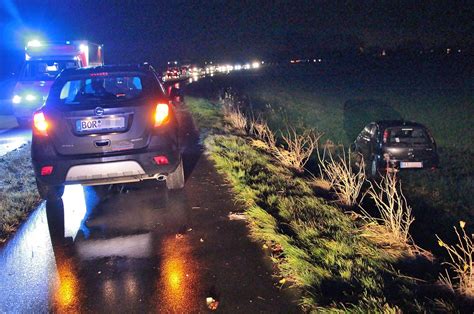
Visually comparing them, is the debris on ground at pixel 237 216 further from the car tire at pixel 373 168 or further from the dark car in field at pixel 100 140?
the car tire at pixel 373 168

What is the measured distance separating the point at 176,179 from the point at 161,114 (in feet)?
4.45

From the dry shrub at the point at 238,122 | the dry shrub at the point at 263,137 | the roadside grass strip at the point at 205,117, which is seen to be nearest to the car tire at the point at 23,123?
the roadside grass strip at the point at 205,117

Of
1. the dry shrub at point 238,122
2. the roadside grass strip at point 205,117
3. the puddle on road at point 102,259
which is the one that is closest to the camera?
the puddle on road at point 102,259

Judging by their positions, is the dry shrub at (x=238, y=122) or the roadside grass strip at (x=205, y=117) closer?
the dry shrub at (x=238, y=122)

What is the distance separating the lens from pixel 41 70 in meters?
14.0

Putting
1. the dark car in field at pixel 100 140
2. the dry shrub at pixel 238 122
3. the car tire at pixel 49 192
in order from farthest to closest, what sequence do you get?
the dry shrub at pixel 238 122 → the car tire at pixel 49 192 → the dark car in field at pixel 100 140

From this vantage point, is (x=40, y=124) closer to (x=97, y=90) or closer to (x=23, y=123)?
(x=97, y=90)

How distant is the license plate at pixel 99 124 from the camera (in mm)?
5098

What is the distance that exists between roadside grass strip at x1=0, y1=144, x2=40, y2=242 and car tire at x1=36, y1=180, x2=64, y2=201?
30 centimetres

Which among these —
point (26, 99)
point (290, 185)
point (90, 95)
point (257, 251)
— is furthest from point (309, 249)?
point (26, 99)

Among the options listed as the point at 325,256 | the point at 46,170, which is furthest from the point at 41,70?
the point at 325,256

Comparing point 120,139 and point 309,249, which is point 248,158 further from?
point 309,249

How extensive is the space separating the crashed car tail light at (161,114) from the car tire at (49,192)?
5.91ft

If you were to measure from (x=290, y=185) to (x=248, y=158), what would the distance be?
2.04m
